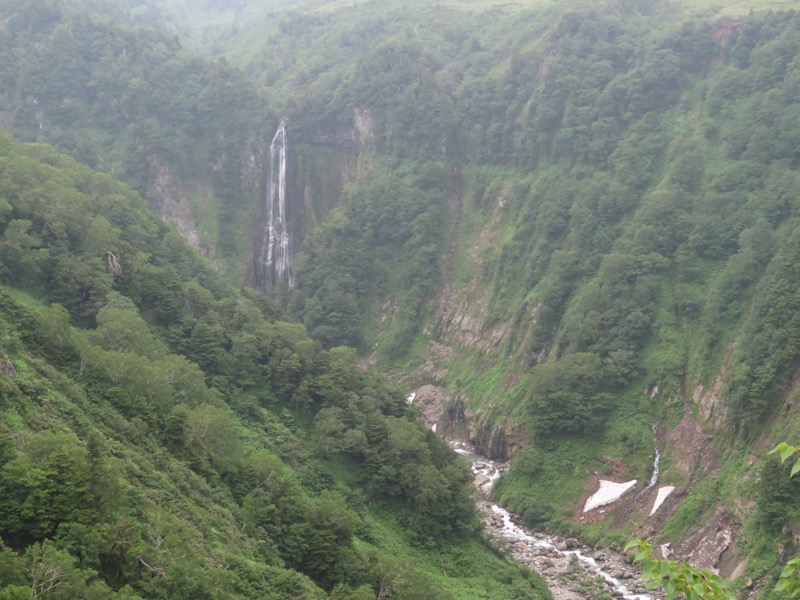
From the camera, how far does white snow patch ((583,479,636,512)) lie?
161 ft

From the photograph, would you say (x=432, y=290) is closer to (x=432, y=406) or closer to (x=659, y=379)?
(x=432, y=406)

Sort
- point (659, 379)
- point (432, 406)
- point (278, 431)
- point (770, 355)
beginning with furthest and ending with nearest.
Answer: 1. point (432, 406)
2. point (659, 379)
3. point (770, 355)
4. point (278, 431)

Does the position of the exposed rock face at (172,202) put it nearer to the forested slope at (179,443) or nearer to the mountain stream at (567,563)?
the forested slope at (179,443)

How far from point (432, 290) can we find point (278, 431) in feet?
114

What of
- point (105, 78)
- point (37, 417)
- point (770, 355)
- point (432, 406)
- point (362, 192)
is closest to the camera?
point (37, 417)

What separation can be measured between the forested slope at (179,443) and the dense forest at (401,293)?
15 centimetres

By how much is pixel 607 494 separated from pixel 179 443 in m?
26.8

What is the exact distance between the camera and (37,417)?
28234mm

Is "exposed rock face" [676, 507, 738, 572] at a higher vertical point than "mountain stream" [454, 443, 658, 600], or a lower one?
higher

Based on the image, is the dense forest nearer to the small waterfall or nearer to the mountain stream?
the small waterfall

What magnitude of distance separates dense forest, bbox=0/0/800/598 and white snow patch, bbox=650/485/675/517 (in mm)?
646

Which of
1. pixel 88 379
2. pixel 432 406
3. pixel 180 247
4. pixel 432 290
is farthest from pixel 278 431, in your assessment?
pixel 432 290

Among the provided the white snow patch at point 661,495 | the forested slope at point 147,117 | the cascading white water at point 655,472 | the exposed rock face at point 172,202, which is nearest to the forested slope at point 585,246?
the cascading white water at point 655,472

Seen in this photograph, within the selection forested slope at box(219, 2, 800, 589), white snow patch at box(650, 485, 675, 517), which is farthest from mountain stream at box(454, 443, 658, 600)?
white snow patch at box(650, 485, 675, 517)
